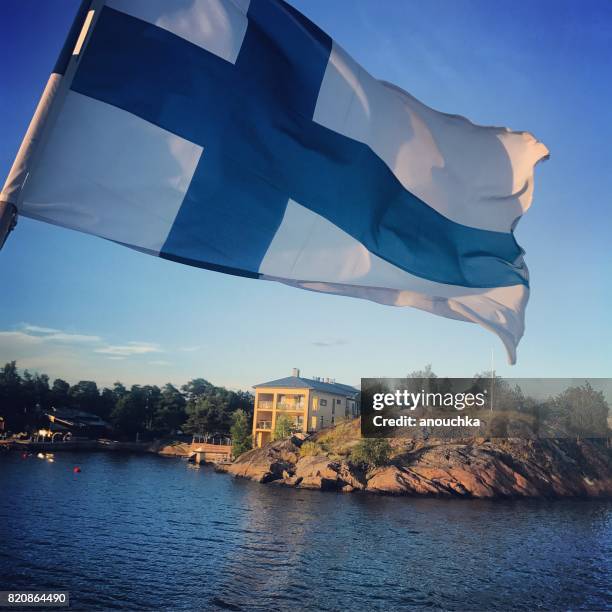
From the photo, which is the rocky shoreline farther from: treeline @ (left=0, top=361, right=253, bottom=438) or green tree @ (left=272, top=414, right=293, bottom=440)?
treeline @ (left=0, top=361, right=253, bottom=438)

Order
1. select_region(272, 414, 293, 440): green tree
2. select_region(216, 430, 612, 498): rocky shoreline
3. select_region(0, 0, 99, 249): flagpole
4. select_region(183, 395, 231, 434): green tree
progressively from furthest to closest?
Result: select_region(183, 395, 231, 434): green tree
select_region(272, 414, 293, 440): green tree
select_region(216, 430, 612, 498): rocky shoreline
select_region(0, 0, 99, 249): flagpole

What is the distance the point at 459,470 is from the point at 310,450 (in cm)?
1816

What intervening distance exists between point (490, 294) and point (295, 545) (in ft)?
87.1

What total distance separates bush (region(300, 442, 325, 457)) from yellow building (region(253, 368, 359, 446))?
667cm

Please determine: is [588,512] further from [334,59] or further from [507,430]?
[334,59]

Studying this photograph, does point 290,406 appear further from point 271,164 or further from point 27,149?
point 27,149

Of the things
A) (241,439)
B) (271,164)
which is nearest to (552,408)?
(241,439)

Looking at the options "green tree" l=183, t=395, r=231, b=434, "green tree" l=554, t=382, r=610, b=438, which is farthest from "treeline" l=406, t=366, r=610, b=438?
"green tree" l=183, t=395, r=231, b=434

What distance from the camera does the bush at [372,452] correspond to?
200 feet

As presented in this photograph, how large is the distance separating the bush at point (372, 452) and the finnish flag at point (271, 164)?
187 feet

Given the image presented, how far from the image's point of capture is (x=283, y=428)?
73125mm

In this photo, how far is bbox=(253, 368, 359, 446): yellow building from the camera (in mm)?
77188

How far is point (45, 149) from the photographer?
4328mm

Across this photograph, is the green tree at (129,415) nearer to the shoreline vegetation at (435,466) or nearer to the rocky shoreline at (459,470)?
the shoreline vegetation at (435,466)
